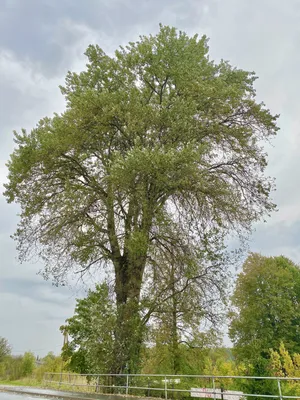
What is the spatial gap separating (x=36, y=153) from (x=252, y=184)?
32.9 ft

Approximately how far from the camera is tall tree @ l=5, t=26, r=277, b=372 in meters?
14.1

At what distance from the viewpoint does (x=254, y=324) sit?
32875 millimetres

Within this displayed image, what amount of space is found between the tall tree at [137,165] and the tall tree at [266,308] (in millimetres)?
19951

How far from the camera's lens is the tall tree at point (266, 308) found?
32.4 meters

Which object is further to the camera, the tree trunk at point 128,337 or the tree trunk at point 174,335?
the tree trunk at point 174,335

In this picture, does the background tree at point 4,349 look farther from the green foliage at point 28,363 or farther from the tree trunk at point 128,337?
the tree trunk at point 128,337

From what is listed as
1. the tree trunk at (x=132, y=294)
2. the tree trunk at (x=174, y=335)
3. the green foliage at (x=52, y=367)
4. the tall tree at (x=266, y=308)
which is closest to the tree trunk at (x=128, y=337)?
the tree trunk at (x=132, y=294)

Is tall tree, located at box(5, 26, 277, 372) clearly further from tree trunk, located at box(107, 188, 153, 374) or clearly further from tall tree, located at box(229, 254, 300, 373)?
tall tree, located at box(229, 254, 300, 373)

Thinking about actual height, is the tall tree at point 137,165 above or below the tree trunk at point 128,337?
above

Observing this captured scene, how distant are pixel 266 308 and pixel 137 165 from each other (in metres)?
26.9

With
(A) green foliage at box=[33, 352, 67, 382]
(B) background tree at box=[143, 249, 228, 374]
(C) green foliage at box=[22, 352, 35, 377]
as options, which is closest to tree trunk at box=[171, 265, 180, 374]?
(B) background tree at box=[143, 249, 228, 374]

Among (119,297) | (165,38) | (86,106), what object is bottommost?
(119,297)

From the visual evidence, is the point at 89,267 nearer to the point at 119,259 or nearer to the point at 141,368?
the point at 119,259

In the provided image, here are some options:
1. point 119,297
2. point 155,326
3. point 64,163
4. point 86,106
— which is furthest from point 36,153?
point 155,326
